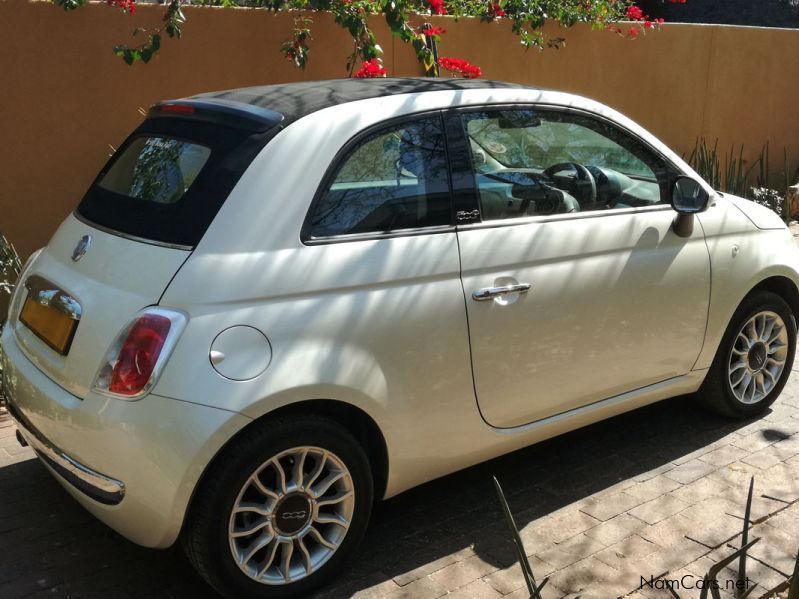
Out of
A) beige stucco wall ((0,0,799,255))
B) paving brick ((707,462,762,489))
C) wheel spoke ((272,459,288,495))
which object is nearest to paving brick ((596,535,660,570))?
paving brick ((707,462,762,489))

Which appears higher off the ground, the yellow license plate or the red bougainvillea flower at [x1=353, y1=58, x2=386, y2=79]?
the red bougainvillea flower at [x1=353, y1=58, x2=386, y2=79]

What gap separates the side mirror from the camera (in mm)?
4141

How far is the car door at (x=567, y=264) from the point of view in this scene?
140 inches

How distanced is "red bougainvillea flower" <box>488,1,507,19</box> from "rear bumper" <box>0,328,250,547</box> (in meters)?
6.02

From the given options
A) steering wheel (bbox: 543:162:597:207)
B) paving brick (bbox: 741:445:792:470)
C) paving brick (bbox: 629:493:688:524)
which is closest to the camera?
paving brick (bbox: 629:493:688:524)

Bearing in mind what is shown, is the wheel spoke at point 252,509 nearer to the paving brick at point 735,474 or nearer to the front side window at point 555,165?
the front side window at point 555,165

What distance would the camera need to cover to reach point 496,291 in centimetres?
350

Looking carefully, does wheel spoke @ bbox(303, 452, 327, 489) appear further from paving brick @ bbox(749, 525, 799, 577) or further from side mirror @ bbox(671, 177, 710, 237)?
side mirror @ bbox(671, 177, 710, 237)

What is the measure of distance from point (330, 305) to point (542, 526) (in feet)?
4.71

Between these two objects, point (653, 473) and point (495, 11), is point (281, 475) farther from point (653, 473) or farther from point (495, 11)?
point (495, 11)

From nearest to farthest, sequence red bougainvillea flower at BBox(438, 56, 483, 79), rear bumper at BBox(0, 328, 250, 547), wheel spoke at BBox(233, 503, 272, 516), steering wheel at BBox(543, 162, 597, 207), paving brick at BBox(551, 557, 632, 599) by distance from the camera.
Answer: rear bumper at BBox(0, 328, 250, 547), wheel spoke at BBox(233, 503, 272, 516), paving brick at BBox(551, 557, 632, 599), steering wheel at BBox(543, 162, 597, 207), red bougainvillea flower at BBox(438, 56, 483, 79)

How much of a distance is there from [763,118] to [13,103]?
357 inches

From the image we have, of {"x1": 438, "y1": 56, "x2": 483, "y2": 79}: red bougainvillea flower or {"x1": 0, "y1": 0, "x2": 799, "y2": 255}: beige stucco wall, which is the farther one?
{"x1": 438, "y1": 56, "x2": 483, "y2": 79}: red bougainvillea flower

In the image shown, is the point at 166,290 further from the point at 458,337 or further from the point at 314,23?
the point at 314,23
